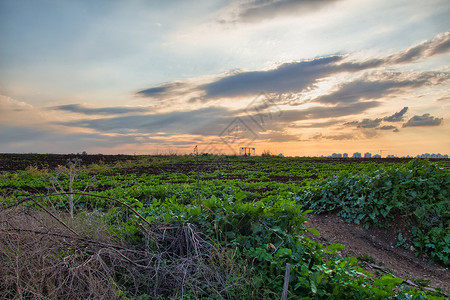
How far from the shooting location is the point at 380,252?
16.4 feet

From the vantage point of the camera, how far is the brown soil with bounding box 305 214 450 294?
14.3 ft

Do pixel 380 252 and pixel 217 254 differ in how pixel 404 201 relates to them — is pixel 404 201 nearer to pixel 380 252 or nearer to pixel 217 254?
pixel 380 252

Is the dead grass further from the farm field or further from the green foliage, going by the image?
the green foliage

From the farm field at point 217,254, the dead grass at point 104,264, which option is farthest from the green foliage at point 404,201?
the dead grass at point 104,264

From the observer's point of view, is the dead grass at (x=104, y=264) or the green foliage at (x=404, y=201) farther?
the green foliage at (x=404, y=201)

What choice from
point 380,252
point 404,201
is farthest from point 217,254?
point 404,201

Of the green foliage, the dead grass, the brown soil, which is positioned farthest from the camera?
the green foliage

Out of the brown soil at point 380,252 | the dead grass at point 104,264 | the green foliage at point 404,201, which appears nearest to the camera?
the dead grass at point 104,264

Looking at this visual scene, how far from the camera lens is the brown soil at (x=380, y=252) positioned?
171 inches

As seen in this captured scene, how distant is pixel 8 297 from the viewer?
286cm

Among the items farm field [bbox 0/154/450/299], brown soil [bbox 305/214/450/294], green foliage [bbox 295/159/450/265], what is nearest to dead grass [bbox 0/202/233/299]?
farm field [bbox 0/154/450/299]

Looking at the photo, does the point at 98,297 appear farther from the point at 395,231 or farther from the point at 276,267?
the point at 395,231

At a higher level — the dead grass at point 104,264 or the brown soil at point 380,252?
the dead grass at point 104,264

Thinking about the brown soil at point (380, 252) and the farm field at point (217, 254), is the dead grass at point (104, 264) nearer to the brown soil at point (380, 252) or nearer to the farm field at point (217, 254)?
the farm field at point (217, 254)
